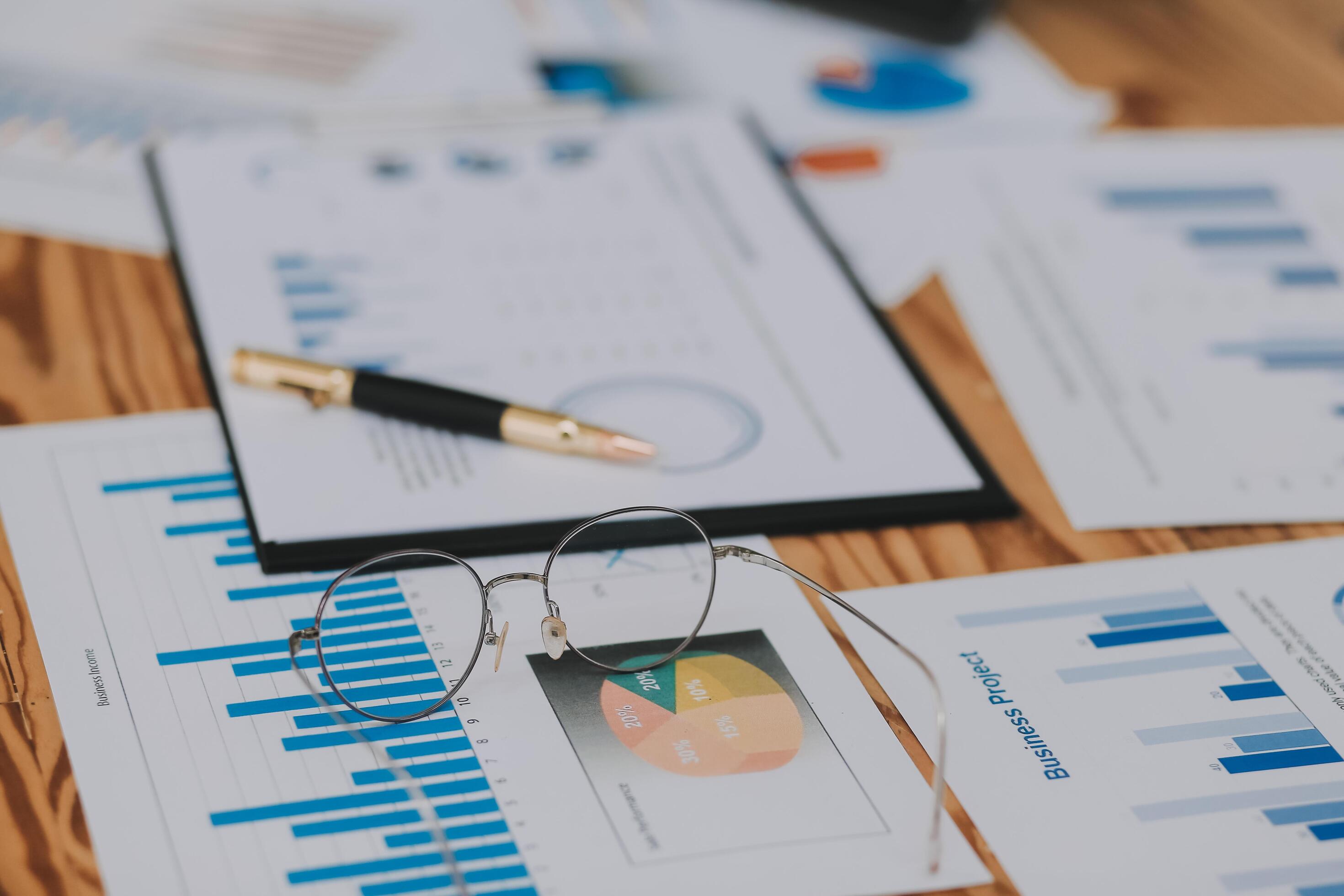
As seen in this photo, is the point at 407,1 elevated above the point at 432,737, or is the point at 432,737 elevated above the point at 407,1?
the point at 407,1

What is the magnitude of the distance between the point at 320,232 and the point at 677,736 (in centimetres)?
47

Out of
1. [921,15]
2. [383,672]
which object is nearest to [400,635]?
[383,672]

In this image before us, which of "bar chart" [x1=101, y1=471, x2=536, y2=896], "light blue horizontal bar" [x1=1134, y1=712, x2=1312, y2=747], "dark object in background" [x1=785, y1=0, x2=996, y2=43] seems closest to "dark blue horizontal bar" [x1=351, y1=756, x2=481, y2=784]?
"bar chart" [x1=101, y1=471, x2=536, y2=896]

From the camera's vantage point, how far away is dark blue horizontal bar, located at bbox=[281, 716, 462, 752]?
55 centimetres

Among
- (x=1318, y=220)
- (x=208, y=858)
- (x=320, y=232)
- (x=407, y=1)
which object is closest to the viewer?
(x=208, y=858)

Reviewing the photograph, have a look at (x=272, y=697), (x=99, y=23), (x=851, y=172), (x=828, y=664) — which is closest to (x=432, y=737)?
(x=272, y=697)

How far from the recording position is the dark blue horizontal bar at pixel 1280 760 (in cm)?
58

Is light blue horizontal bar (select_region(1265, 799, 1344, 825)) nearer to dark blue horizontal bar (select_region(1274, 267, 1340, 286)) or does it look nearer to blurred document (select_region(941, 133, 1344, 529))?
blurred document (select_region(941, 133, 1344, 529))

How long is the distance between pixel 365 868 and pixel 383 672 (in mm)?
105

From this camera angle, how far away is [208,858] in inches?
19.8

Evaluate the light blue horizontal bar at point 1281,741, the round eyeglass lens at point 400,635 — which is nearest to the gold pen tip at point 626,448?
the round eyeglass lens at point 400,635

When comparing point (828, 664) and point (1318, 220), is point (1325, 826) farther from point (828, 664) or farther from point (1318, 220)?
point (1318, 220)

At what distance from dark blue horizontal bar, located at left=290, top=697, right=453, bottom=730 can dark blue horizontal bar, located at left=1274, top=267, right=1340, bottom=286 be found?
70cm

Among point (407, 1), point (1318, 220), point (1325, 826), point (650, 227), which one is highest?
point (407, 1)
